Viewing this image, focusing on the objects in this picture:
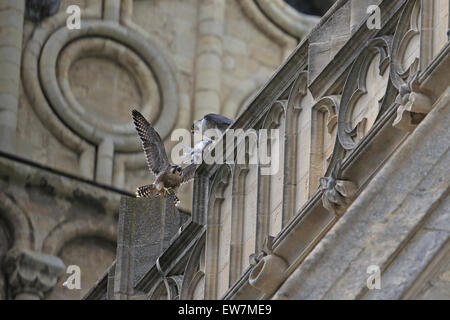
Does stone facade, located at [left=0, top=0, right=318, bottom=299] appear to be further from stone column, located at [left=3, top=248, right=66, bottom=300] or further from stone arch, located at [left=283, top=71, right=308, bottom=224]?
stone arch, located at [left=283, top=71, right=308, bottom=224]

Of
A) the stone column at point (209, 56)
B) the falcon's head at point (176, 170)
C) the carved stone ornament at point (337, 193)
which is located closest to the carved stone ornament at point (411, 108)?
the carved stone ornament at point (337, 193)

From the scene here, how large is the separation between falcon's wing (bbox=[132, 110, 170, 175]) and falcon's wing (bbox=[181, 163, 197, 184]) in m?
0.38

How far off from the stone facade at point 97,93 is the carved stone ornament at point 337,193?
1462 centimetres

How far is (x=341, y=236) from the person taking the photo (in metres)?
13.5

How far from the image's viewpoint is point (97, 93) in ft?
106

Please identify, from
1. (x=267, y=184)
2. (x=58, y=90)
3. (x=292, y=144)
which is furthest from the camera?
A: (x=58, y=90)

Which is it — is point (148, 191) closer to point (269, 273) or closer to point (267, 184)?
point (267, 184)

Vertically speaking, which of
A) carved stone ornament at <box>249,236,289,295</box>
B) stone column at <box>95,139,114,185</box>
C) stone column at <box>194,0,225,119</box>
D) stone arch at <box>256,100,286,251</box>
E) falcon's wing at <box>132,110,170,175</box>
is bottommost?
carved stone ornament at <box>249,236,289,295</box>

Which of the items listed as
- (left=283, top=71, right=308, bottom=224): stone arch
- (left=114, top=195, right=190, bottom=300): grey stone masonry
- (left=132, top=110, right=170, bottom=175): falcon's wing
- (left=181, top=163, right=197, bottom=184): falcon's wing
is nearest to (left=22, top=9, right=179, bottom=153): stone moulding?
(left=132, top=110, right=170, bottom=175): falcon's wing

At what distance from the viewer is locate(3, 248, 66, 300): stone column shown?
29.7 m

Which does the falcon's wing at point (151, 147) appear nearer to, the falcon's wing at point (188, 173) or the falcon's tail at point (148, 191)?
the falcon's tail at point (148, 191)

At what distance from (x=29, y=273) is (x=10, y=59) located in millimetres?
3314

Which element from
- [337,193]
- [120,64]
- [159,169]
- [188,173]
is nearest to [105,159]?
[120,64]
